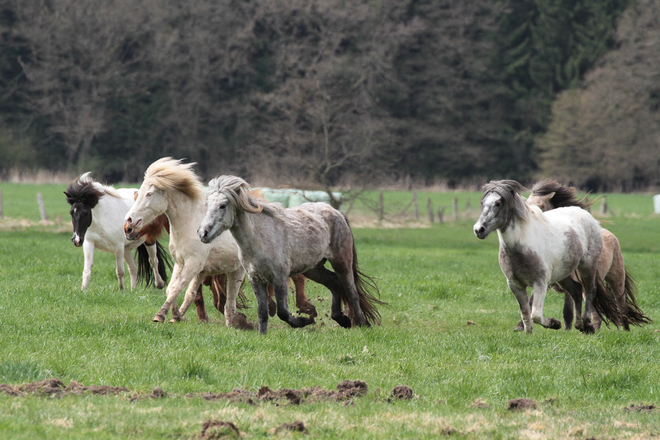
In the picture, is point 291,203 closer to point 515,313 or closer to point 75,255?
point 75,255

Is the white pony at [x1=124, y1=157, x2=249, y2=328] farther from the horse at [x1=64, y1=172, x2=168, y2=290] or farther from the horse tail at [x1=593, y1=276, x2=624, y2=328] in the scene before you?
the horse tail at [x1=593, y1=276, x2=624, y2=328]

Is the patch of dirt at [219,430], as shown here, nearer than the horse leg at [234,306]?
Yes

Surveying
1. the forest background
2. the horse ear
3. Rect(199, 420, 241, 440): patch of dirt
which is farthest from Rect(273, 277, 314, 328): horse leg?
the forest background

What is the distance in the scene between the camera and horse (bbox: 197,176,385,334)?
8273 millimetres

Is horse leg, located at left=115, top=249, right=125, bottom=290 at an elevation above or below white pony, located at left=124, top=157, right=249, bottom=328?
below

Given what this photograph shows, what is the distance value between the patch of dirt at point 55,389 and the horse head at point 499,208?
4.27 m

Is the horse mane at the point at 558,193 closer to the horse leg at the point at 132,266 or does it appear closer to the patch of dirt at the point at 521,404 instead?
the patch of dirt at the point at 521,404

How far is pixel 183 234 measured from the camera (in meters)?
9.28

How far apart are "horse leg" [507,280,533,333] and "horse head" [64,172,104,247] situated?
21.1ft

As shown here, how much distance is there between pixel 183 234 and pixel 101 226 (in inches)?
139

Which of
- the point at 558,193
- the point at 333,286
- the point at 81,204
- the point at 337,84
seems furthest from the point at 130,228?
the point at 337,84

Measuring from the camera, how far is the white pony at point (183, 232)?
9.15 m

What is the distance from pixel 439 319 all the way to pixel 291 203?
72.8 ft

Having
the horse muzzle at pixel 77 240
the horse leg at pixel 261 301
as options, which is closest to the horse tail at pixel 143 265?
the horse muzzle at pixel 77 240
